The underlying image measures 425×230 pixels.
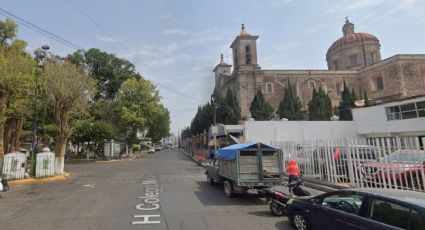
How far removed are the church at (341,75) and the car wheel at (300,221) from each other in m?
44.5

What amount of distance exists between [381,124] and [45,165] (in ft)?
94.7

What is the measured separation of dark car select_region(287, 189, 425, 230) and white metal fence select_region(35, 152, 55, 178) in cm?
1664

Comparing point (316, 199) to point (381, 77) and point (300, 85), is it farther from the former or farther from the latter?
point (381, 77)

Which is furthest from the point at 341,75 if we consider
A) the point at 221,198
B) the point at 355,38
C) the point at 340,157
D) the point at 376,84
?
the point at 221,198

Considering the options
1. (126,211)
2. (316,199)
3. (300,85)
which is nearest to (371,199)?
(316,199)

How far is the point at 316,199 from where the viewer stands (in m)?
6.26

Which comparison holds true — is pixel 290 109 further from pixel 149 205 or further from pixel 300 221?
pixel 300 221

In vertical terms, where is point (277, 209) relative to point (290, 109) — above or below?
below

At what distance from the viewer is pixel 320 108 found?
46.8 m

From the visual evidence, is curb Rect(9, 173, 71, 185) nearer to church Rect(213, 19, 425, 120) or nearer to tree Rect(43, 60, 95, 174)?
tree Rect(43, 60, 95, 174)

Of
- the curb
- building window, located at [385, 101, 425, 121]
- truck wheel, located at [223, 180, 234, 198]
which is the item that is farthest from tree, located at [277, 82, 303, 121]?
truck wheel, located at [223, 180, 234, 198]

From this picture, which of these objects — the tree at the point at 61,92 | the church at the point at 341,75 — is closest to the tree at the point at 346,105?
the church at the point at 341,75

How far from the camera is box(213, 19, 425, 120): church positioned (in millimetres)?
50812

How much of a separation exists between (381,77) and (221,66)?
3403 centimetres
